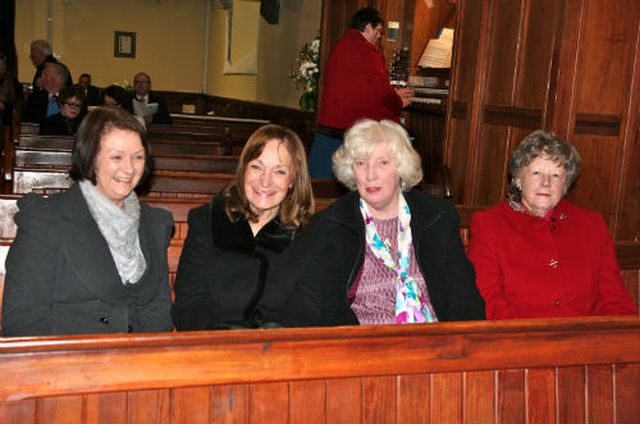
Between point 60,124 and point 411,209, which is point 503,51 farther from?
point 60,124

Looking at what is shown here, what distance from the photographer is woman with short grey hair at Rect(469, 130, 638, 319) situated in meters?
2.53

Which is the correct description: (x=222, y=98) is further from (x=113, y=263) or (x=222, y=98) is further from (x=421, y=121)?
(x=113, y=263)

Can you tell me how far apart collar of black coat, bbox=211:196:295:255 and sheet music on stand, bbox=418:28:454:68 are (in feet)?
15.3

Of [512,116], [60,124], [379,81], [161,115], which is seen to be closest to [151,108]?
[161,115]

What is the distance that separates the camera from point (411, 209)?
2449 millimetres

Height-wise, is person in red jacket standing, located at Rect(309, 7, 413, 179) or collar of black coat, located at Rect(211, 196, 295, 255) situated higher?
person in red jacket standing, located at Rect(309, 7, 413, 179)

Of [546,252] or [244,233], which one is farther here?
[546,252]

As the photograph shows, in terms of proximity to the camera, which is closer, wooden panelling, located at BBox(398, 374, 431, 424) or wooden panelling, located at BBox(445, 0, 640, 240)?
wooden panelling, located at BBox(398, 374, 431, 424)

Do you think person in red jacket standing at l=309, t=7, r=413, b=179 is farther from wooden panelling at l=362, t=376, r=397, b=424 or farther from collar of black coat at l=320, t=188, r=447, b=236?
wooden panelling at l=362, t=376, r=397, b=424

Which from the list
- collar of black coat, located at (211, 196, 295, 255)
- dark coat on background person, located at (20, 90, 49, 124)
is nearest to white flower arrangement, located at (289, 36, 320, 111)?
dark coat on background person, located at (20, 90, 49, 124)

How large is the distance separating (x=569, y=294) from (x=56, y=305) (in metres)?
1.69

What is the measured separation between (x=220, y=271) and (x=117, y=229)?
327 millimetres

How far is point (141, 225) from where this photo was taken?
7.32 feet

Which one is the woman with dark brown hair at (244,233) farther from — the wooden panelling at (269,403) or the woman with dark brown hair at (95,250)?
the wooden panelling at (269,403)
